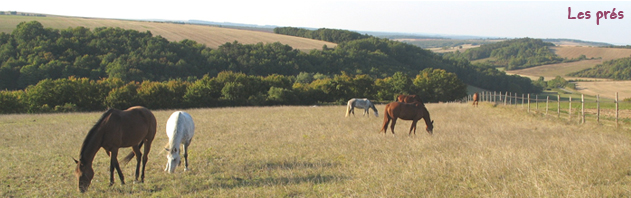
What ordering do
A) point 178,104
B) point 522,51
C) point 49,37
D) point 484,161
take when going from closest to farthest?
point 484,161 → point 178,104 → point 49,37 → point 522,51

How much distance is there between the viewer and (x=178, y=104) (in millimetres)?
38312

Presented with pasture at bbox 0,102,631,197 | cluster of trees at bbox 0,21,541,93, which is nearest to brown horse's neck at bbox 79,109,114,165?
pasture at bbox 0,102,631,197

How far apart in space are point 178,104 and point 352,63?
47986 millimetres

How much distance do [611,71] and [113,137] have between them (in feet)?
361

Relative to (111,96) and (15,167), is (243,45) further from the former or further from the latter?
(15,167)

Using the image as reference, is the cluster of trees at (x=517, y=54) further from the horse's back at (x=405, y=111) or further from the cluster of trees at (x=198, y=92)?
the horse's back at (x=405, y=111)

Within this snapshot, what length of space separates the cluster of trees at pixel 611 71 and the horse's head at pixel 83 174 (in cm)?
10223

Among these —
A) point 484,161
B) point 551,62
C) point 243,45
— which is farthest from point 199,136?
point 551,62

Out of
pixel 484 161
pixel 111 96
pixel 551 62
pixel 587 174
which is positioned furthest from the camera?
pixel 551 62

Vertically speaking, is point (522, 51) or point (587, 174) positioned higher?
point (522, 51)

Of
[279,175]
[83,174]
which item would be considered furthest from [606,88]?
[83,174]

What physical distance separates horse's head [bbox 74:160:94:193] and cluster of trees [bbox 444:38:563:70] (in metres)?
128

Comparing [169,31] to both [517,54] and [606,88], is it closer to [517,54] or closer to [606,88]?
[606,88]

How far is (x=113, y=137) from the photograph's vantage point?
7.62 meters
